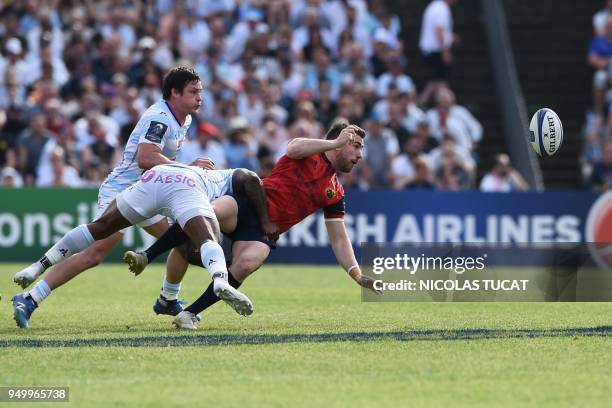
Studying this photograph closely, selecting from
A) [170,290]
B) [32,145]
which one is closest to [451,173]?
[32,145]

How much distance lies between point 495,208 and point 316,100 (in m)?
4.06

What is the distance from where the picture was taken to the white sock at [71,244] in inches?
415

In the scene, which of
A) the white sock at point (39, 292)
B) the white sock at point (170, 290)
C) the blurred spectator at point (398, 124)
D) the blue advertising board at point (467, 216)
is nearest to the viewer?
the white sock at point (39, 292)

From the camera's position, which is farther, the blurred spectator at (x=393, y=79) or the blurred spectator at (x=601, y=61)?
the blurred spectator at (x=601, y=61)

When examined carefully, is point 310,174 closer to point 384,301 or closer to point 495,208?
point 384,301

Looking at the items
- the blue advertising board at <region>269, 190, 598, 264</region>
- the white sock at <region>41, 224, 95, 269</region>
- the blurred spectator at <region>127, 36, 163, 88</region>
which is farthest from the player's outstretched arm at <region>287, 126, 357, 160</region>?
the blurred spectator at <region>127, 36, 163, 88</region>

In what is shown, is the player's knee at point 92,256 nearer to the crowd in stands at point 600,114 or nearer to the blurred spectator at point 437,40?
the crowd in stands at point 600,114

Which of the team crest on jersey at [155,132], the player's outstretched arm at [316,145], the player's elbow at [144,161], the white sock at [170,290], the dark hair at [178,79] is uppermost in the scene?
the dark hair at [178,79]

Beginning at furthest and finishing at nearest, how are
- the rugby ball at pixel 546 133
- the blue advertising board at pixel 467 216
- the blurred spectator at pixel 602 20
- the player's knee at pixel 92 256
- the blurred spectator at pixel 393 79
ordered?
1. the blurred spectator at pixel 602 20
2. the blurred spectator at pixel 393 79
3. the blue advertising board at pixel 467 216
4. the rugby ball at pixel 546 133
5. the player's knee at pixel 92 256

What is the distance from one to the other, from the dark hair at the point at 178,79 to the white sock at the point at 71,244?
1.41 m

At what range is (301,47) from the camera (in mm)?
23438

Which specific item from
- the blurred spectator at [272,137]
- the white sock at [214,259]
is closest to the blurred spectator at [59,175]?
the blurred spectator at [272,137]

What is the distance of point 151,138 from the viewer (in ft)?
35.7

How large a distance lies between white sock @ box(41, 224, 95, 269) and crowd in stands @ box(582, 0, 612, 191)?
12.0 metres
